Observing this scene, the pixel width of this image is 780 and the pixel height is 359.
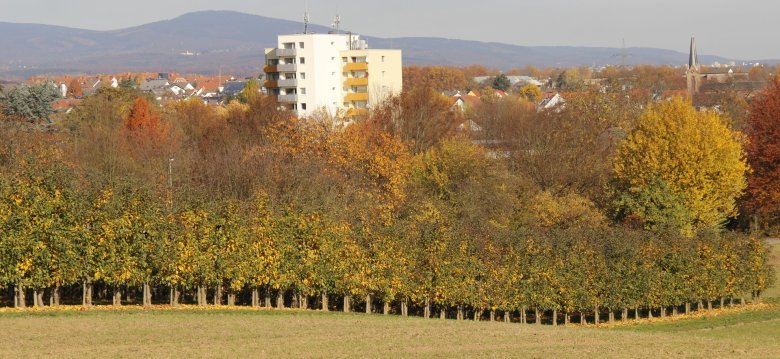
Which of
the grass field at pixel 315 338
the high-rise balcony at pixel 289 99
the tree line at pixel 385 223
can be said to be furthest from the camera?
the high-rise balcony at pixel 289 99

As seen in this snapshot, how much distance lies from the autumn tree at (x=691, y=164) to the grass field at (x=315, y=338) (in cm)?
2886

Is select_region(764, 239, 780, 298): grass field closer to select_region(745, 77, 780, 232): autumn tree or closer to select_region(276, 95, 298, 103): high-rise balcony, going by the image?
select_region(745, 77, 780, 232): autumn tree

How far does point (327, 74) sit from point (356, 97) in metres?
4.40

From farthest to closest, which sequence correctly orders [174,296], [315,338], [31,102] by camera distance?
[31,102], [174,296], [315,338]

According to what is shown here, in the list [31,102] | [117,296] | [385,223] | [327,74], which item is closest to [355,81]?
[327,74]

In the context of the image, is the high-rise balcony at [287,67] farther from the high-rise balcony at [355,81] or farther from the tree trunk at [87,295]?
the tree trunk at [87,295]

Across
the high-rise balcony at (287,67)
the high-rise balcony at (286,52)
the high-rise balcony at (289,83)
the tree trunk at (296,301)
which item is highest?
the high-rise balcony at (286,52)

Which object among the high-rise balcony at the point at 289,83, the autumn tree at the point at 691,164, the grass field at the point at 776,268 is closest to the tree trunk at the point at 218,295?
the grass field at the point at 776,268

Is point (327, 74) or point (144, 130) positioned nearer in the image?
point (144, 130)

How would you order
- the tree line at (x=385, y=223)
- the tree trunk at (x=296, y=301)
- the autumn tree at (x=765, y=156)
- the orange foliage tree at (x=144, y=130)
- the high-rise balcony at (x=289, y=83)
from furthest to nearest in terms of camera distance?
the high-rise balcony at (x=289, y=83), the orange foliage tree at (x=144, y=130), the autumn tree at (x=765, y=156), the tree trunk at (x=296, y=301), the tree line at (x=385, y=223)

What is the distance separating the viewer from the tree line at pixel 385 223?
44031 mm

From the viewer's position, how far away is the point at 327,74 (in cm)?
12512

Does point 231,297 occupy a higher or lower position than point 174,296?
lower

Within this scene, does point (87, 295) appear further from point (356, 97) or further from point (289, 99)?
point (356, 97)
